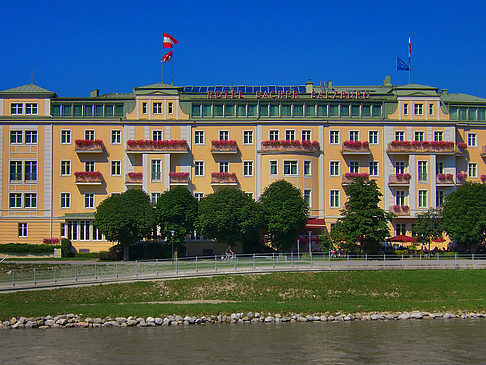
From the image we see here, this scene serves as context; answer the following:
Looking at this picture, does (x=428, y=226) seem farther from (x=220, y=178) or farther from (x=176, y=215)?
(x=176, y=215)

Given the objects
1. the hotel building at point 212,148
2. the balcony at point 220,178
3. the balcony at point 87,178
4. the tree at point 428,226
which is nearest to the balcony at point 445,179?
the hotel building at point 212,148

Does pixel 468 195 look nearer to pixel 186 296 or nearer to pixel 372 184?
pixel 372 184

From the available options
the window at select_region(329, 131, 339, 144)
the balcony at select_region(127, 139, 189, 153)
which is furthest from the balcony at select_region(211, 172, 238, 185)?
the window at select_region(329, 131, 339, 144)

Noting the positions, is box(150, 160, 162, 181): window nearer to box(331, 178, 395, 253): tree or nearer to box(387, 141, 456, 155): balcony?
box(331, 178, 395, 253): tree

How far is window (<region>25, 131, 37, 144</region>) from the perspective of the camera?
83.6 m

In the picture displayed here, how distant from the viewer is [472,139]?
88062mm

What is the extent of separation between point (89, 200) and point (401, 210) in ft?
129

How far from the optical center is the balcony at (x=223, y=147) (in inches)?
3275

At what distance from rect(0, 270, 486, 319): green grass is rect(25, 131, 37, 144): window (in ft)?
122

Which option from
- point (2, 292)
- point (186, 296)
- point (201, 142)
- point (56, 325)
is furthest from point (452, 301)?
point (201, 142)

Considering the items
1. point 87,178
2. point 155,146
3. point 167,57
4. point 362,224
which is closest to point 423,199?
point 362,224

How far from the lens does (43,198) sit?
273 ft

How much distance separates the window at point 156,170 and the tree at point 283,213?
557 inches

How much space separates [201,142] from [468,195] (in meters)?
32.8
